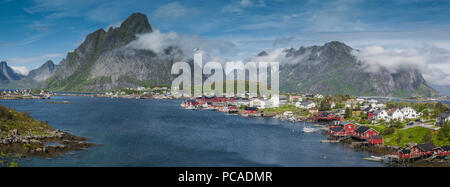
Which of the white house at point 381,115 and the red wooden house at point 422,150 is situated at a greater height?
the white house at point 381,115

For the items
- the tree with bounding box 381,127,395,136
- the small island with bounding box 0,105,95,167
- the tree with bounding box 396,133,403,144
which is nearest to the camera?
the small island with bounding box 0,105,95,167

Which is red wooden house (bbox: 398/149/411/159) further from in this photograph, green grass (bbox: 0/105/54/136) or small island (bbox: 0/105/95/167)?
green grass (bbox: 0/105/54/136)

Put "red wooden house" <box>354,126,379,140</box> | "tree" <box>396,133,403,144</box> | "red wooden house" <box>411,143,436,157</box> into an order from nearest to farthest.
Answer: "red wooden house" <box>411,143,436,157</box> → "tree" <box>396,133,403,144</box> → "red wooden house" <box>354,126,379,140</box>

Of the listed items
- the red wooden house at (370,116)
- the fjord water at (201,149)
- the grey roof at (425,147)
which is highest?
the red wooden house at (370,116)

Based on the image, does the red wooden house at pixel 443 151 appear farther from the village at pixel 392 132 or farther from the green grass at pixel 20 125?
the green grass at pixel 20 125

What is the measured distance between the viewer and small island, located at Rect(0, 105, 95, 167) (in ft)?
132

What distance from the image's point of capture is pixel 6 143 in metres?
43.0

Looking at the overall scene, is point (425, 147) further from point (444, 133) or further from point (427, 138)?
point (444, 133)

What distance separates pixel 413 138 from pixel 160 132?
141 ft

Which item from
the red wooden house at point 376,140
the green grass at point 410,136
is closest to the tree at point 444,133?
the green grass at point 410,136

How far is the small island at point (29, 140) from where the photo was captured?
4012cm

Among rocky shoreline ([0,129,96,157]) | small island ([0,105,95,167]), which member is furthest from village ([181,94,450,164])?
small island ([0,105,95,167])

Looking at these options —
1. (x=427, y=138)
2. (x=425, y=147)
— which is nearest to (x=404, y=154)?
(x=425, y=147)
